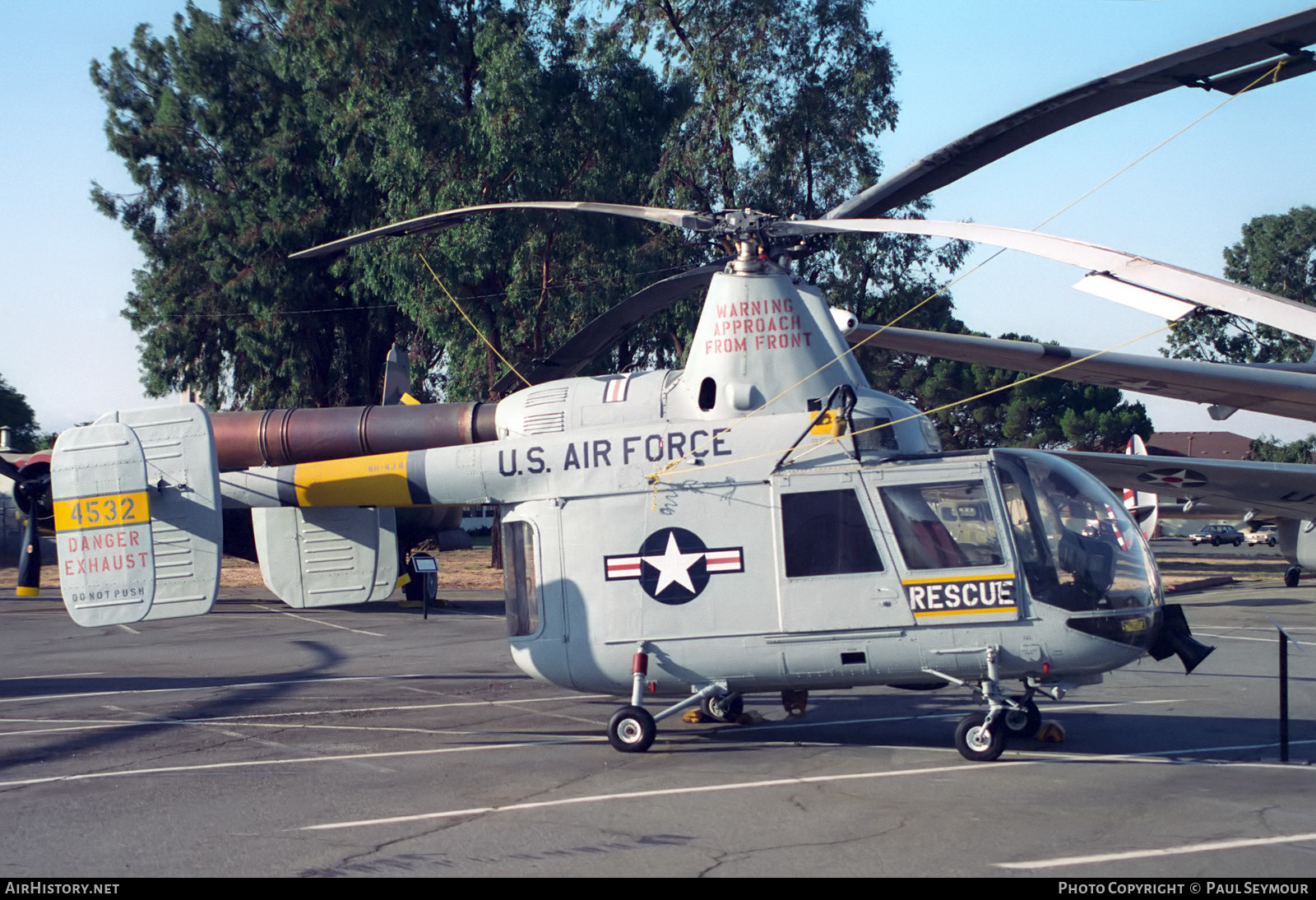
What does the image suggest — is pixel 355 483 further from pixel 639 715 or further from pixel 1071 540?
pixel 1071 540

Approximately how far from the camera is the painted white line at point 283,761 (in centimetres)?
823

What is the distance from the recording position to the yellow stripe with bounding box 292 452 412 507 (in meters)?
10.0

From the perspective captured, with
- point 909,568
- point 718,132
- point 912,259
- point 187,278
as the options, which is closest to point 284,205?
point 187,278

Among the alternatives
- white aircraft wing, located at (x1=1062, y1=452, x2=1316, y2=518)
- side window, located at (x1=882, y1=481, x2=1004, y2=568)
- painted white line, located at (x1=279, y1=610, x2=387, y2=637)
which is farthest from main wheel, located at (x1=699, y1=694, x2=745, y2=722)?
white aircraft wing, located at (x1=1062, y1=452, x2=1316, y2=518)

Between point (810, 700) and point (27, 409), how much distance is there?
72447mm

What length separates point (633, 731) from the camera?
866 cm

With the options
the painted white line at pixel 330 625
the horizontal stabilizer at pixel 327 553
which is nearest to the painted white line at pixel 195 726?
the horizontal stabilizer at pixel 327 553

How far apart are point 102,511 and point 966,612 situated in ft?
25.6

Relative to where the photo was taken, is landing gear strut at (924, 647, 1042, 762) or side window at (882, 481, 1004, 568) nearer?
landing gear strut at (924, 647, 1042, 762)

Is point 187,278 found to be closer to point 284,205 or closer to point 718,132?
point 284,205

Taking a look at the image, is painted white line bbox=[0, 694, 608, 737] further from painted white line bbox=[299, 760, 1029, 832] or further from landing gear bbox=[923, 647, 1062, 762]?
landing gear bbox=[923, 647, 1062, 762]

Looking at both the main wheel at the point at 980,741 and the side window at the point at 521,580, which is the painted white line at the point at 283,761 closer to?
the side window at the point at 521,580

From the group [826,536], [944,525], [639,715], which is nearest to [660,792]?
[639,715]

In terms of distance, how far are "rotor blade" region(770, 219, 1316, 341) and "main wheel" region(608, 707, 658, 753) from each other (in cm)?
432
